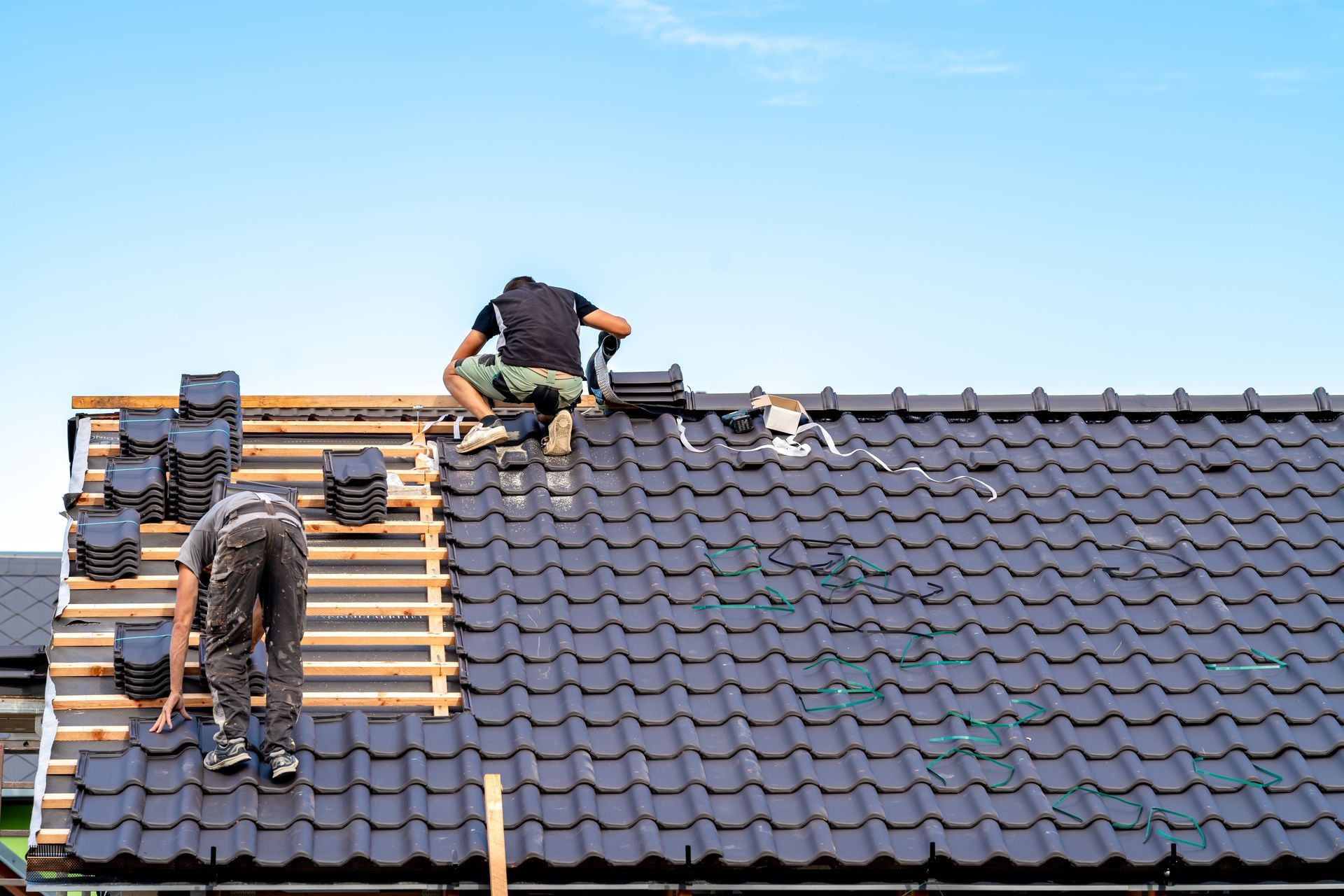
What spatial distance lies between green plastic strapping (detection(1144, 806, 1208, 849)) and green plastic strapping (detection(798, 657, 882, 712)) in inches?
57.3

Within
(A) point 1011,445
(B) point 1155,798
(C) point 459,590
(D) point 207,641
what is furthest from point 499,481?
(B) point 1155,798

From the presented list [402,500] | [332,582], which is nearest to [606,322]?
[402,500]

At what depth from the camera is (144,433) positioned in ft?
30.3

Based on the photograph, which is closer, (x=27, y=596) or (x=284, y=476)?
(x=284, y=476)

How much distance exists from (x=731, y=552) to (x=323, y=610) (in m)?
2.37

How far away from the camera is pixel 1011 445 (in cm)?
1023

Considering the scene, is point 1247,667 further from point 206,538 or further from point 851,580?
point 206,538

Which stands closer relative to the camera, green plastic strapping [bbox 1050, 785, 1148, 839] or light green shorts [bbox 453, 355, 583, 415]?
green plastic strapping [bbox 1050, 785, 1148, 839]

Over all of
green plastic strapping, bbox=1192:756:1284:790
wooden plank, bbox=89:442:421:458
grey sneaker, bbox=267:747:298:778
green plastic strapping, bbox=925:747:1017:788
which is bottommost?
green plastic strapping, bbox=1192:756:1284:790

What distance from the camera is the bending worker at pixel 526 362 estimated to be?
31.9 feet

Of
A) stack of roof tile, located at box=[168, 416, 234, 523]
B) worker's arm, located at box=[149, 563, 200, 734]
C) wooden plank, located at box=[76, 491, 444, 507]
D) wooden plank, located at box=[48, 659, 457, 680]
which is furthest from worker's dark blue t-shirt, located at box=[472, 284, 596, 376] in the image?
worker's arm, located at box=[149, 563, 200, 734]

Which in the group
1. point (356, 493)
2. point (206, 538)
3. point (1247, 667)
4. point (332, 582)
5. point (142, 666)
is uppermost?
point (356, 493)

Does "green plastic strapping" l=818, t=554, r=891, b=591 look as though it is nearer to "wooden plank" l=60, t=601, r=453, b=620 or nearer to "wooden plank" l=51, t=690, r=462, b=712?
"wooden plank" l=60, t=601, r=453, b=620

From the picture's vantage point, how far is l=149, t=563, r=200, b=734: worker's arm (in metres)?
7.20
